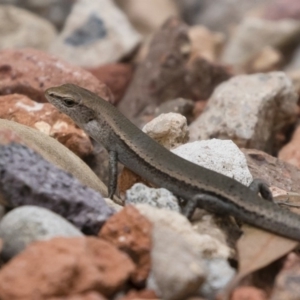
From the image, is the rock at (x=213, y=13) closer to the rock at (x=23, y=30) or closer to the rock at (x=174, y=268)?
the rock at (x=23, y=30)

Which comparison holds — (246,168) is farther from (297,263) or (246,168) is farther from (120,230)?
(120,230)

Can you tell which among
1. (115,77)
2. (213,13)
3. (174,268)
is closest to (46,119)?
(115,77)

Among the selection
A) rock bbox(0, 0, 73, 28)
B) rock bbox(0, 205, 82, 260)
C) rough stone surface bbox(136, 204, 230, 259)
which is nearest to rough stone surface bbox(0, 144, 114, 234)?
rock bbox(0, 205, 82, 260)

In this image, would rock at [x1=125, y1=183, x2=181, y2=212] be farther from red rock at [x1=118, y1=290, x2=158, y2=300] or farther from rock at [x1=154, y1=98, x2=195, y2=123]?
rock at [x1=154, y1=98, x2=195, y2=123]

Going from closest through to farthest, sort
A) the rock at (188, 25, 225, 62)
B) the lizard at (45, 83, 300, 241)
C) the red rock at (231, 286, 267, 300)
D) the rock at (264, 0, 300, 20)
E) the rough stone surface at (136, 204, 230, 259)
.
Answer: the red rock at (231, 286, 267, 300)
the rough stone surface at (136, 204, 230, 259)
the lizard at (45, 83, 300, 241)
the rock at (188, 25, 225, 62)
the rock at (264, 0, 300, 20)

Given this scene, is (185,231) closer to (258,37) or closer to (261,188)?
(261,188)

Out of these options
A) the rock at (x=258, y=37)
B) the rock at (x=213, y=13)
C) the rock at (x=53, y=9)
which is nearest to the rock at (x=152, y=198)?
the rock at (x=258, y=37)
